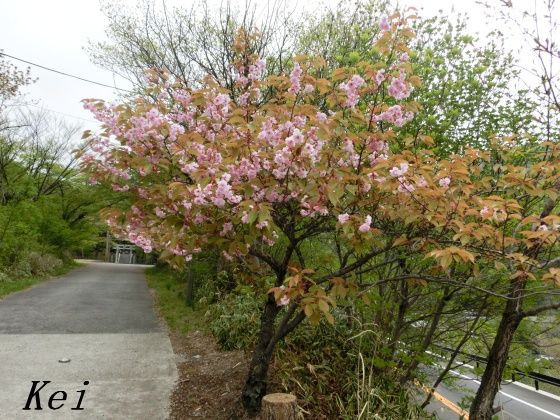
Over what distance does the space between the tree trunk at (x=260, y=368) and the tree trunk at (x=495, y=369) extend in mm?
1783

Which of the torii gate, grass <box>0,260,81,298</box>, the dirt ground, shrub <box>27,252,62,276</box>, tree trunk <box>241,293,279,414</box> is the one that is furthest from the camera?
the torii gate

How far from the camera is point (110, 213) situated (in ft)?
11.6

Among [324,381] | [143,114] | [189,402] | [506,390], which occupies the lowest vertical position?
[506,390]

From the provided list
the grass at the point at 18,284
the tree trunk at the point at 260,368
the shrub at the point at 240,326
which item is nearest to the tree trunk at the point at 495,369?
the tree trunk at the point at 260,368

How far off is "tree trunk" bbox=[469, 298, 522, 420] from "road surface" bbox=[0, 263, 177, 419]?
9.80 feet

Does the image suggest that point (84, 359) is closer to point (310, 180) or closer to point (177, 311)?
point (177, 311)

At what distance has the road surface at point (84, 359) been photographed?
463cm

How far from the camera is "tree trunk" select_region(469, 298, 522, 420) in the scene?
3.65 metres

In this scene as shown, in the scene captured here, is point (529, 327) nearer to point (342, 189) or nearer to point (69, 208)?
point (342, 189)

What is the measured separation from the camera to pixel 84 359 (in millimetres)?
6227

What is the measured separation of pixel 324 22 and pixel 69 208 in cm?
2026

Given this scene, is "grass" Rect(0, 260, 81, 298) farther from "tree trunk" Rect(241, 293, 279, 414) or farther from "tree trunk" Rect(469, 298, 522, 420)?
"tree trunk" Rect(469, 298, 522, 420)

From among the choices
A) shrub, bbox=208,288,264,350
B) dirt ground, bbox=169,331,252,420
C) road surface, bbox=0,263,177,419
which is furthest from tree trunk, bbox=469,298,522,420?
shrub, bbox=208,288,264,350

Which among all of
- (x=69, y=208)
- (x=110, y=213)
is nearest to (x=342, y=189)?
(x=110, y=213)
